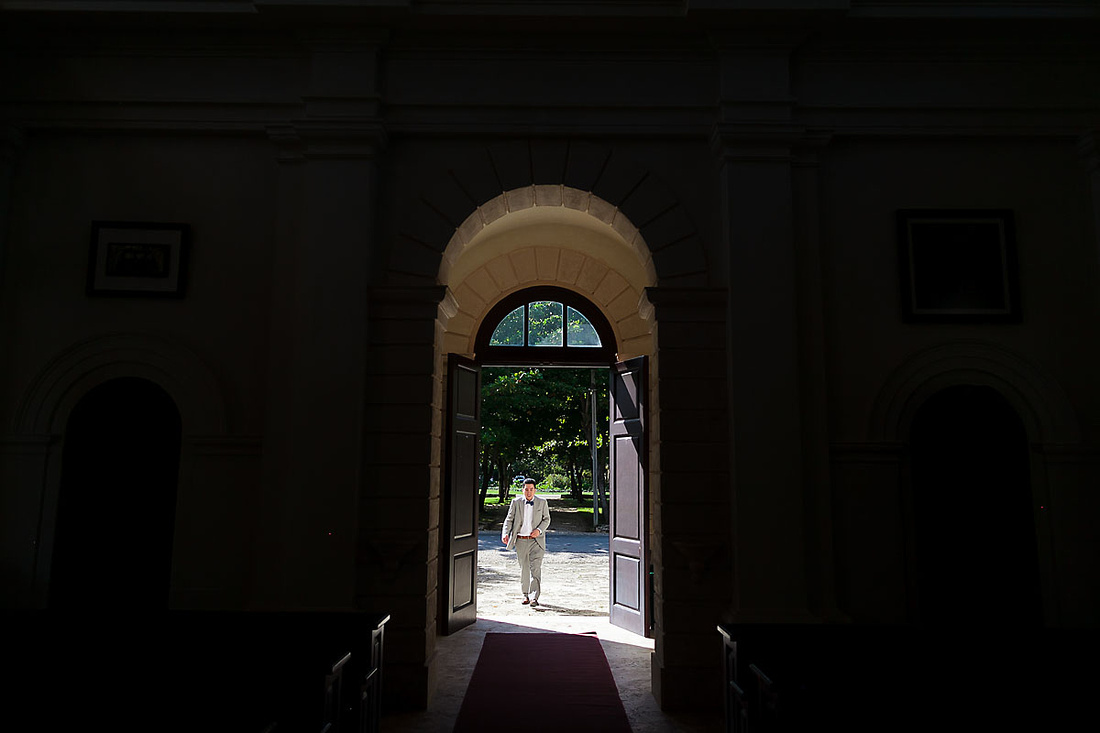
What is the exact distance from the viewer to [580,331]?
7.10 metres

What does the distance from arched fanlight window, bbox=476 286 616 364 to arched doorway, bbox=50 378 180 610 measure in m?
3.18

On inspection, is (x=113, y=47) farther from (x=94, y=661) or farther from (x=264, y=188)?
(x=94, y=661)

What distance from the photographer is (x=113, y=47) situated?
482cm

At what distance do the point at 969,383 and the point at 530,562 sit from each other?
4.45m

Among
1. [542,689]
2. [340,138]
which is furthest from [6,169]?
[542,689]

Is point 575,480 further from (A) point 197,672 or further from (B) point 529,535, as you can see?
(A) point 197,672

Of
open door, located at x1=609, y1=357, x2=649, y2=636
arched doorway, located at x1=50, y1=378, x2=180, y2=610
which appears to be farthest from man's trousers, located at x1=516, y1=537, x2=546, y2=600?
arched doorway, located at x1=50, y1=378, x2=180, y2=610

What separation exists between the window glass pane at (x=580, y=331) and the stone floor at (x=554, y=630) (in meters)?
2.77

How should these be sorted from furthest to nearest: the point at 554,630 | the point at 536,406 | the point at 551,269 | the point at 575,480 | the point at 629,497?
1. the point at 575,480
2. the point at 536,406
3. the point at 551,269
4. the point at 629,497
5. the point at 554,630

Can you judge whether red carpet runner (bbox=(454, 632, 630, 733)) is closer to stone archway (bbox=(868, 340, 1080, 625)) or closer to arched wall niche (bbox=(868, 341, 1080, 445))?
stone archway (bbox=(868, 340, 1080, 625))

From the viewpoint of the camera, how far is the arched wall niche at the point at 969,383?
4.48 meters

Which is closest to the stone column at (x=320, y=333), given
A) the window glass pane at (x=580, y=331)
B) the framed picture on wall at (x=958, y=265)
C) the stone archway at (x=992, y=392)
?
the window glass pane at (x=580, y=331)

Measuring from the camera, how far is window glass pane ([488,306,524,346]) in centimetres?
706

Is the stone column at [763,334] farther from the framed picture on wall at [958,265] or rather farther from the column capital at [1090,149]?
the column capital at [1090,149]
